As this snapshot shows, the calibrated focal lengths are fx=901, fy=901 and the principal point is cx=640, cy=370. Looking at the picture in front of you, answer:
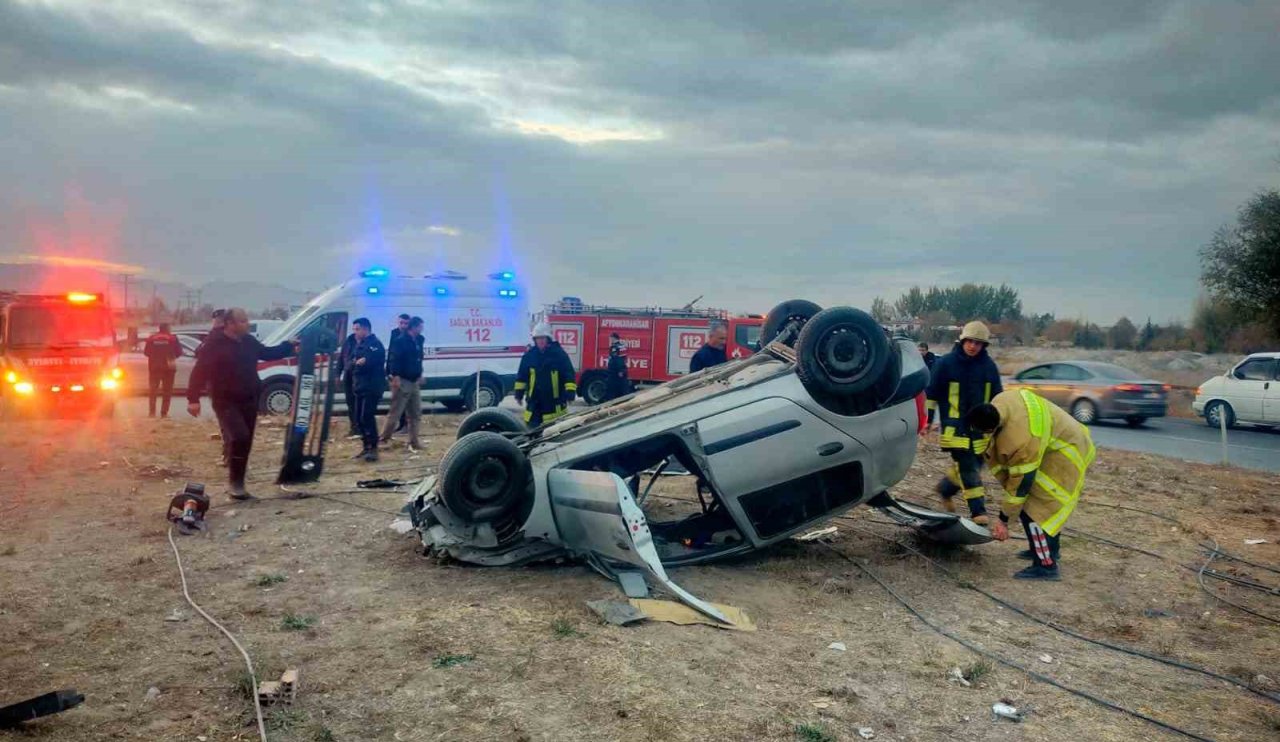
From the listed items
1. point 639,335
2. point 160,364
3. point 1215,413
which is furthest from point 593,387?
point 1215,413

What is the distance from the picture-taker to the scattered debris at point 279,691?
360 cm

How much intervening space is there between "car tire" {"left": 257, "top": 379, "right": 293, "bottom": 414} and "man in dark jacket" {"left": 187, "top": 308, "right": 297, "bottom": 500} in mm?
6598

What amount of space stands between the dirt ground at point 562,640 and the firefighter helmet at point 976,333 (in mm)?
1591

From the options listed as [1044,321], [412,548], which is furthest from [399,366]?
[1044,321]

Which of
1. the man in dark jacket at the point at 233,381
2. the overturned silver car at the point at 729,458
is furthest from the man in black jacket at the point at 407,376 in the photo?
the overturned silver car at the point at 729,458

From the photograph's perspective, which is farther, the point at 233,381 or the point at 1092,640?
the point at 233,381

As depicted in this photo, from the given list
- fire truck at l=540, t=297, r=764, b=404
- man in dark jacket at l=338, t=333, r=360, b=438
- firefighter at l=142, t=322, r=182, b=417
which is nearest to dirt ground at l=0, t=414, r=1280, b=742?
man in dark jacket at l=338, t=333, r=360, b=438

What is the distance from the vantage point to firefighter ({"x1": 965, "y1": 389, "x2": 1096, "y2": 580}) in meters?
5.83

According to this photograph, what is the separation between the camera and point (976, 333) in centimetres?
678

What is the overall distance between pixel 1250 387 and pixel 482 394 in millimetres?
14540

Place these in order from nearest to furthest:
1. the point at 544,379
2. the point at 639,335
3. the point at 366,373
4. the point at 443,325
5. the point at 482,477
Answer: the point at 482,477, the point at 544,379, the point at 366,373, the point at 443,325, the point at 639,335

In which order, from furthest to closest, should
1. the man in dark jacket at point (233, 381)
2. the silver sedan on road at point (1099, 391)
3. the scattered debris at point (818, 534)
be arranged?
the silver sedan on road at point (1099, 391) < the man in dark jacket at point (233, 381) < the scattered debris at point (818, 534)

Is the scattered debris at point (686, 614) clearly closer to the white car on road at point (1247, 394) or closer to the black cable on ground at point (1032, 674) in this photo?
the black cable on ground at point (1032, 674)

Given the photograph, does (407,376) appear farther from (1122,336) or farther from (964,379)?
(1122,336)
